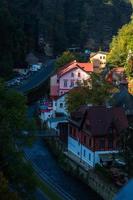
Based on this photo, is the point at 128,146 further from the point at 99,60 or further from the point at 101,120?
the point at 99,60

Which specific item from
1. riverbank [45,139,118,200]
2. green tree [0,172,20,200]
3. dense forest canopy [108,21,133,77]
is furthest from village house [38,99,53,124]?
green tree [0,172,20,200]

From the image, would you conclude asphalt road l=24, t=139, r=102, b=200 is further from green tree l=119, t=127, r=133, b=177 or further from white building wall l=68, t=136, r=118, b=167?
green tree l=119, t=127, r=133, b=177

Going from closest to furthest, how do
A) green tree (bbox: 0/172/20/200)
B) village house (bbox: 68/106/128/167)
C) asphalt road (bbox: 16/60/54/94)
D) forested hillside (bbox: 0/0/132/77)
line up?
green tree (bbox: 0/172/20/200)
village house (bbox: 68/106/128/167)
asphalt road (bbox: 16/60/54/94)
forested hillside (bbox: 0/0/132/77)

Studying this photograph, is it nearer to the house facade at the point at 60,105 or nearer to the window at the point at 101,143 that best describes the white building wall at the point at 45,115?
the house facade at the point at 60,105

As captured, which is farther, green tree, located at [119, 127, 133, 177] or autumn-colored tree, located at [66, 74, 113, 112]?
autumn-colored tree, located at [66, 74, 113, 112]

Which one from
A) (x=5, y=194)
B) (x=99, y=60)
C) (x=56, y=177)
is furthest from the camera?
(x=99, y=60)

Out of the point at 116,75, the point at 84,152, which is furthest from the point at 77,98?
the point at 116,75
